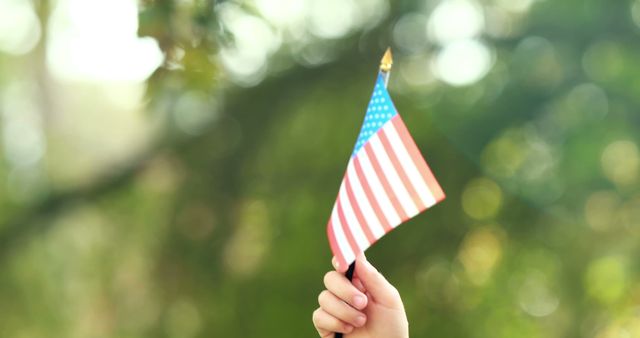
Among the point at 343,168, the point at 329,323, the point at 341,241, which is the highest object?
the point at 343,168

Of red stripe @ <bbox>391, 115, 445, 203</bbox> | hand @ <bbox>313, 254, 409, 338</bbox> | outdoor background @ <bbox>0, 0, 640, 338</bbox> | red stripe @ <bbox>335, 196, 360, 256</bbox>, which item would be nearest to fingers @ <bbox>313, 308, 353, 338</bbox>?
hand @ <bbox>313, 254, 409, 338</bbox>

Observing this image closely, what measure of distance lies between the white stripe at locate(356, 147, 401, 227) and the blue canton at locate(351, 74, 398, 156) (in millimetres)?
28

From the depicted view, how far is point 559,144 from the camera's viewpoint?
208 inches

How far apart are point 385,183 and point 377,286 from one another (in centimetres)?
16

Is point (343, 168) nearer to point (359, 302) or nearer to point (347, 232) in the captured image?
point (347, 232)

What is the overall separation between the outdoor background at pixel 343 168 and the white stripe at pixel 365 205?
326 cm

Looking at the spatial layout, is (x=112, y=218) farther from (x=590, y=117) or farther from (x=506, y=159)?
(x=590, y=117)

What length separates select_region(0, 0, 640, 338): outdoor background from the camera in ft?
17.4

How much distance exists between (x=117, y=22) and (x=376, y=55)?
2400mm

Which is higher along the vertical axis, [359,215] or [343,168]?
[343,168]

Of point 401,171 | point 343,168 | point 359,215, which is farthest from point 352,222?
point 343,168

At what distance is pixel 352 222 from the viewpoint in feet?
5.13

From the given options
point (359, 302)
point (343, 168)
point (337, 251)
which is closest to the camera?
point (359, 302)

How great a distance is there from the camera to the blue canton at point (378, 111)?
1499mm
